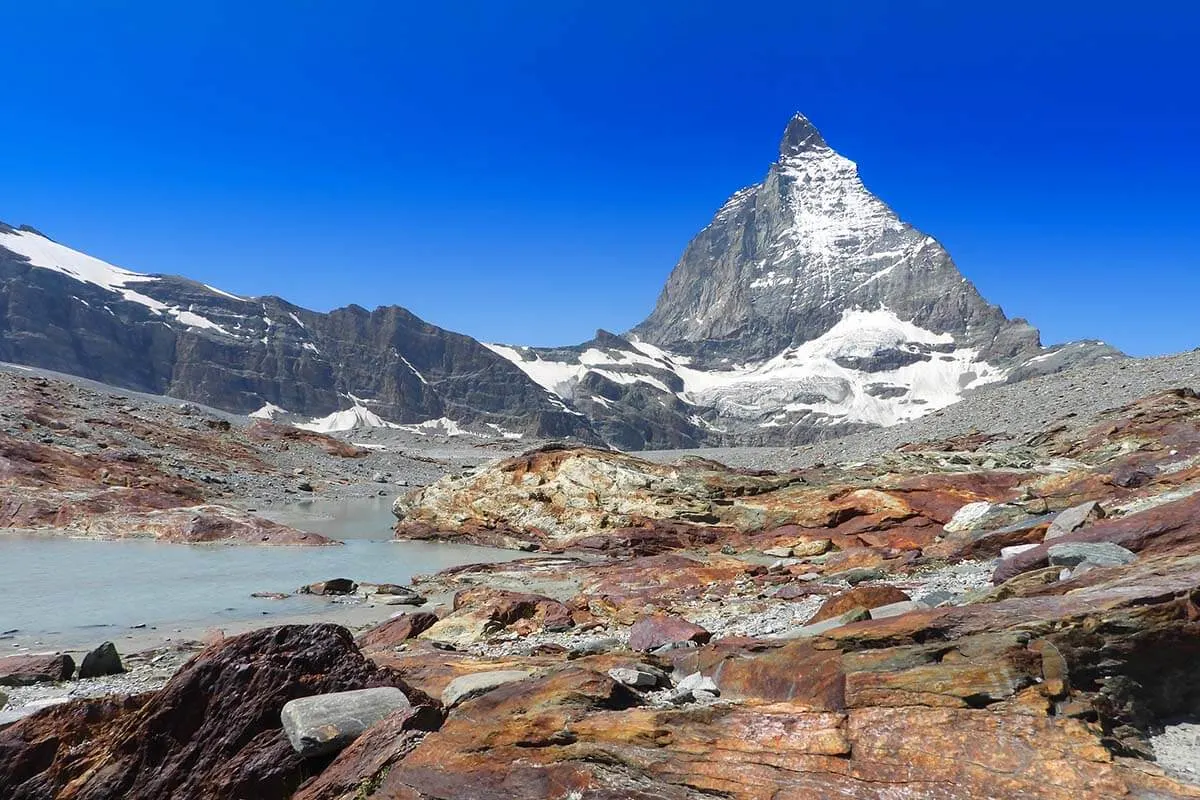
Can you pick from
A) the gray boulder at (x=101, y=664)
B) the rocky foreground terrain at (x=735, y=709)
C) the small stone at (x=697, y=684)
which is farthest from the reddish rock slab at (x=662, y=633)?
the gray boulder at (x=101, y=664)

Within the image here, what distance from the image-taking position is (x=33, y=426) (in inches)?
1762

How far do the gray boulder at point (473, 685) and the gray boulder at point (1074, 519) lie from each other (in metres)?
9.63

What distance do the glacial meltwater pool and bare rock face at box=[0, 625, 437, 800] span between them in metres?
7.13

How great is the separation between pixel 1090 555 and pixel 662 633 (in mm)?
5421

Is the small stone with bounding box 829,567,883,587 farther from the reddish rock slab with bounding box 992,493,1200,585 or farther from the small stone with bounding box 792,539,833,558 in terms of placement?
the small stone with bounding box 792,539,833,558

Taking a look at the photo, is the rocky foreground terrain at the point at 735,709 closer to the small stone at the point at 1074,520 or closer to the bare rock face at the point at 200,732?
the bare rock face at the point at 200,732

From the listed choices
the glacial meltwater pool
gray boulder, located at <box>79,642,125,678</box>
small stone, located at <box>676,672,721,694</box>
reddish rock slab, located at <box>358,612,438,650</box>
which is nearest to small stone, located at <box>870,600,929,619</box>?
small stone, located at <box>676,672,721,694</box>

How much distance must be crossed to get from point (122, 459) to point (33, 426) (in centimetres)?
889

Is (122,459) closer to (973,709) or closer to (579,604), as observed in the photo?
(579,604)

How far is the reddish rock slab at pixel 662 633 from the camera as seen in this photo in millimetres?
9516

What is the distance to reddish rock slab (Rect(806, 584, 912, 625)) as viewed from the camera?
30.7 feet

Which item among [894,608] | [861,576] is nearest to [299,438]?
[861,576]

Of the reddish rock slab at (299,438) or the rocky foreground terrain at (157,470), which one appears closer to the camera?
the rocky foreground terrain at (157,470)

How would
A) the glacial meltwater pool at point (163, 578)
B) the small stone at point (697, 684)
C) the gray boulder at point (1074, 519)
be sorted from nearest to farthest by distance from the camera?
the small stone at point (697, 684) → the gray boulder at point (1074, 519) → the glacial meltwater pool at point (163, 578)
